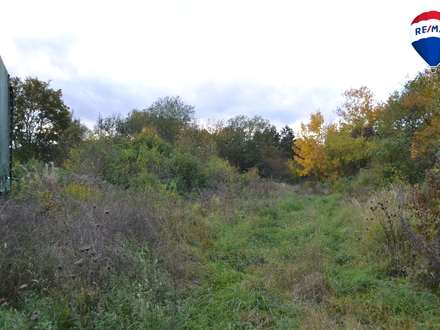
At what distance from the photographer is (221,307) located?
388cm

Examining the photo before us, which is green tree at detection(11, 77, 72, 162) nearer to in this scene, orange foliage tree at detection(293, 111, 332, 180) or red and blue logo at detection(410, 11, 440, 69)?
orange foliage tree at detection(293, 111, 332, 180)

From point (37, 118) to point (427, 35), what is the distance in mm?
26031

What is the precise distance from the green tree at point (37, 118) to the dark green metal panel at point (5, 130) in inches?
751

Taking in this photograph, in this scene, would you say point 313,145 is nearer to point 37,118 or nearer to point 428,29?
point 428,29

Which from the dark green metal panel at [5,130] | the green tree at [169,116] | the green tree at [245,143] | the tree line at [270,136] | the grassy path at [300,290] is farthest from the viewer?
the green tree at [245,143]

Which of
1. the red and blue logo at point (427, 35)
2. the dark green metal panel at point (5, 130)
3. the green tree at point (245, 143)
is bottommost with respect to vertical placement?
the dark green metal panel at point (5, 130)

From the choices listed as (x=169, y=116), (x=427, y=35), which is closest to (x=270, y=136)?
(x=169, y=116)

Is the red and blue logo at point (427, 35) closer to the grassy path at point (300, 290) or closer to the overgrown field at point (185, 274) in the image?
the overgrown field at point (185, 274)

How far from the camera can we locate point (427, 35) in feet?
28.2

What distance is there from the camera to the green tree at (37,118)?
24109 mm

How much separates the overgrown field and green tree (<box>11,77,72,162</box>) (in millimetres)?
19837

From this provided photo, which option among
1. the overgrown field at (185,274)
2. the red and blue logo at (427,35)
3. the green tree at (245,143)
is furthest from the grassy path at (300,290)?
the green tree at (245,143)

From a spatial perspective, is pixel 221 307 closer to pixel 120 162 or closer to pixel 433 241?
pixel 433 241

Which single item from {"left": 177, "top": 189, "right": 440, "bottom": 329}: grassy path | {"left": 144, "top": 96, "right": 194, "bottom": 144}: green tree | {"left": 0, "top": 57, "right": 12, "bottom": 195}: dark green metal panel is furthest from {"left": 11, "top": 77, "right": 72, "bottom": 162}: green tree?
{"left": 177, "top": 189, "right": 440, "bottom": 329}: grassy path
